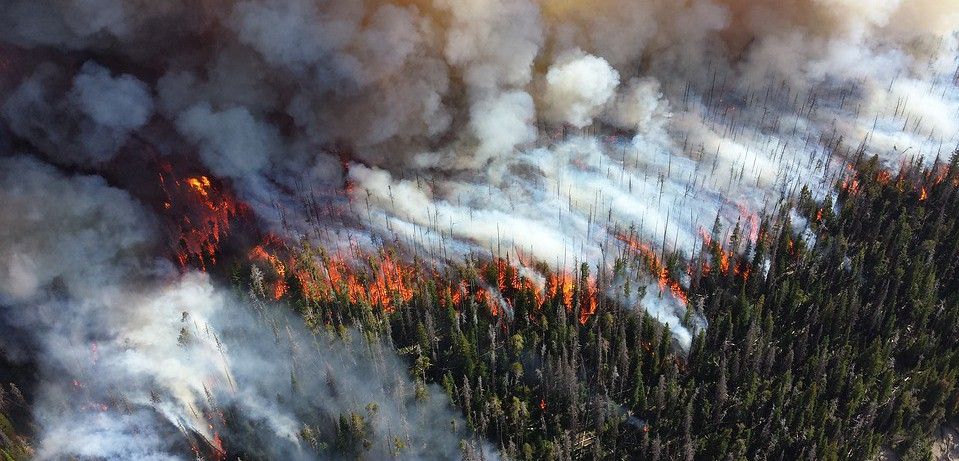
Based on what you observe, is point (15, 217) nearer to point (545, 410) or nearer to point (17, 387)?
point (17, 387)

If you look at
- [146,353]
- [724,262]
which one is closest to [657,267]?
[724,262]

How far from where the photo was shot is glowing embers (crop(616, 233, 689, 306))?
273ft

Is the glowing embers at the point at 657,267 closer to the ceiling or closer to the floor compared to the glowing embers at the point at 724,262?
Answer: closer to the floor

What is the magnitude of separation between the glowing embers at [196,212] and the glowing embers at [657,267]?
159 ft

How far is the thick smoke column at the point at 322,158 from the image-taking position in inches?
2844

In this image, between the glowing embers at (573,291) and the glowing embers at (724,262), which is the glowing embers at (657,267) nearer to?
the glowing embers at (724,262)

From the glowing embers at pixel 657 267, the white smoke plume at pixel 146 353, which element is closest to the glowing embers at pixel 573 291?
the glowing embers at pixel 657 267

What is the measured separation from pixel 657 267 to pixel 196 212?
57020 mm

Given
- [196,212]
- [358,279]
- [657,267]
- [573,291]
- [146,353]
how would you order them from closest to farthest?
[146,353] → [573,291] → [358,279] → [657,267] → [196,212]

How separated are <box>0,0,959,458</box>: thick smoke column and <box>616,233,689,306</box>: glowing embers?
772mm

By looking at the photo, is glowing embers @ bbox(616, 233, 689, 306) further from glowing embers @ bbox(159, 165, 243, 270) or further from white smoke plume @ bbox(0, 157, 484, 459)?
glowing embers @ bbox(159, 165, 243, 270)

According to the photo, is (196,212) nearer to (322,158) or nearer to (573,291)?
(322,158)

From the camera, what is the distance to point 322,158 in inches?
3563

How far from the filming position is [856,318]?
76.6 m
